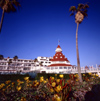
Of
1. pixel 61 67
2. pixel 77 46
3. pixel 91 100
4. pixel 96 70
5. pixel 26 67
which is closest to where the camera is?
pixel 91 100

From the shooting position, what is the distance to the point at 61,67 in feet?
112

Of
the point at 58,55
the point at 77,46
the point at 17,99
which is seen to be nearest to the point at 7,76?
the point at 77,46

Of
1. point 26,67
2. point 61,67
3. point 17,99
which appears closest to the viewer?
point 17,99

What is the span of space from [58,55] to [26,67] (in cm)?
3935

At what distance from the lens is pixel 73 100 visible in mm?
4770

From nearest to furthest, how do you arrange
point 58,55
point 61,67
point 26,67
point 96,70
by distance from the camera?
point 96,70, point 61,67, point 58,55, point 26,67

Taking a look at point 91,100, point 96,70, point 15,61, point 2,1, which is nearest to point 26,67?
point 15,61

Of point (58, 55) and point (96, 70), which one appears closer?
point (96, 70)

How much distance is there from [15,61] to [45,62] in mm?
23793

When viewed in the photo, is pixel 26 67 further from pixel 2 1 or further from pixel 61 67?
pixel 2 1

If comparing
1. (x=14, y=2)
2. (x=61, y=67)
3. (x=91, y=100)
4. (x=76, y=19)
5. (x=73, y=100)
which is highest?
(x=14, y=2)

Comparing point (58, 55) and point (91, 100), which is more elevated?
point (58, 55)

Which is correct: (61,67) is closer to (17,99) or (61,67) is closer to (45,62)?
(17,99)

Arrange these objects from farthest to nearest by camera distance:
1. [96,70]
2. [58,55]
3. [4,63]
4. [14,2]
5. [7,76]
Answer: [4,63], [58,55], [96,70], [7,76], [14,2]
